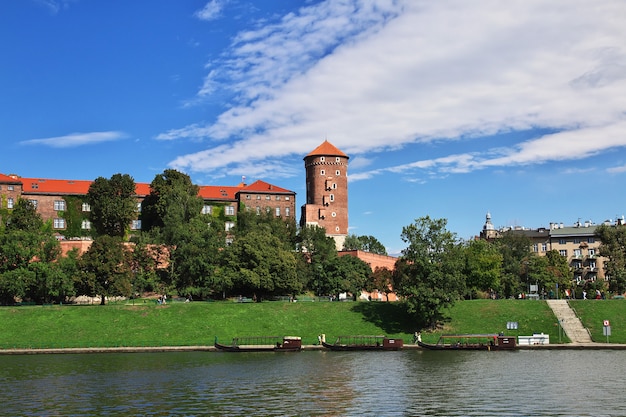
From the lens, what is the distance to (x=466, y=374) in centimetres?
3669

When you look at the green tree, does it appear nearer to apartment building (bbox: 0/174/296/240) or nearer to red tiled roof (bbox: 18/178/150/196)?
apartment building (bbox: 0/174/296/240)

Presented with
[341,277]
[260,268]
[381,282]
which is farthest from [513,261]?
[260,268]

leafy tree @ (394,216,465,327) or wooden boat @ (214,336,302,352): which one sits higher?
leafy tree @ (394,216,465,327)

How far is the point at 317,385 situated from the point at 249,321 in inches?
1260

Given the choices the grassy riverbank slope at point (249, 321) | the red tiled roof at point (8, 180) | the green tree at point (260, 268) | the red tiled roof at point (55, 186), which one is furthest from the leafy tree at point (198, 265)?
the red tiled roof at point (8, 180)

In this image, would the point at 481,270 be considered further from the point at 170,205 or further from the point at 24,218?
the point at 24,218

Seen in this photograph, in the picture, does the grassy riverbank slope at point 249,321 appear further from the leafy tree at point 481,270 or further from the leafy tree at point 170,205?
the leafy tree at point 170,205

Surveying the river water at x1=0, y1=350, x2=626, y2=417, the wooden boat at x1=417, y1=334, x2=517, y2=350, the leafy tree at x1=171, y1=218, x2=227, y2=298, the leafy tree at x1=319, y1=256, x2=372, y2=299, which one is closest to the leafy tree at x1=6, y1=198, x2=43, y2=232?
the leafy tree at x1=171, y1=218, x2=227, y2=298

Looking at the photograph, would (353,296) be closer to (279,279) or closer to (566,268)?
(279,279)

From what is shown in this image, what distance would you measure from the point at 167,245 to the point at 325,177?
41.8 m

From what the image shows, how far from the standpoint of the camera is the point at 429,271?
62.7 meters

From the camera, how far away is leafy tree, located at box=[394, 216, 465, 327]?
60.9 meters

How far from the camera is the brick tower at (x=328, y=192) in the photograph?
11619 centimetres

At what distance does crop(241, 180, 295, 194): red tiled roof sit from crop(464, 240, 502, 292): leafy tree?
3713cm
